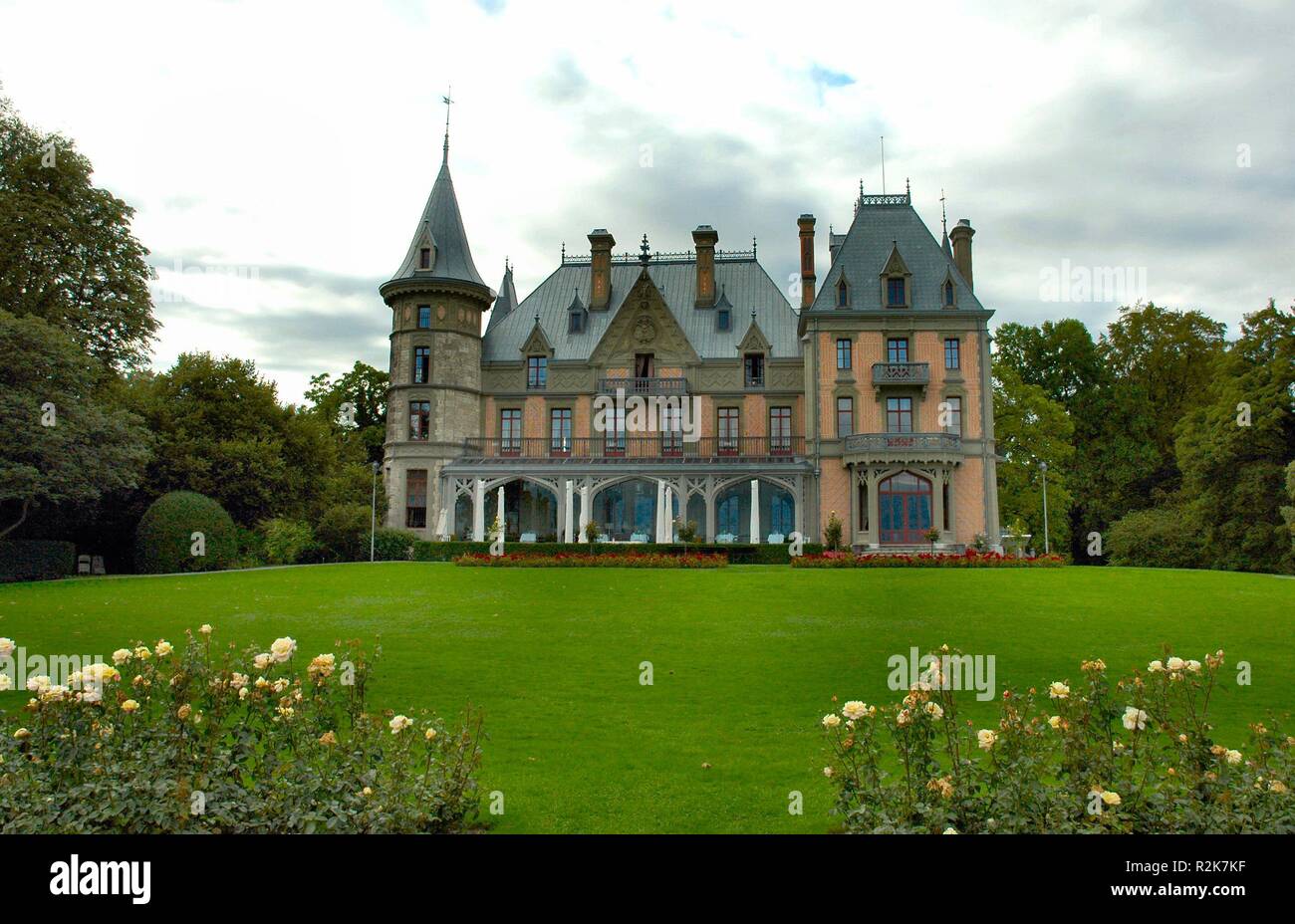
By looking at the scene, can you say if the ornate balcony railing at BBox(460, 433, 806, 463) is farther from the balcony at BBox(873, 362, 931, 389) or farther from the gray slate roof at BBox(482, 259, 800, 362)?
the balcony at BBox(873, 362, 931, 389)

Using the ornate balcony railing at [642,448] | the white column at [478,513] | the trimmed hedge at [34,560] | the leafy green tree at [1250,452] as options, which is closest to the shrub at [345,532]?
the white column at [478,513]

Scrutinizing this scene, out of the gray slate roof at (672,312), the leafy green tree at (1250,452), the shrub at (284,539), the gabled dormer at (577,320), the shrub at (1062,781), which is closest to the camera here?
the shrub at (1062,781)

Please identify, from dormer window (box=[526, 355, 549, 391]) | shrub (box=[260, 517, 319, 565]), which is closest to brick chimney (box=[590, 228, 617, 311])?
dormer window (box=[526, 355, 549, 391])

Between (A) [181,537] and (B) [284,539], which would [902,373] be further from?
(A) [181,537]

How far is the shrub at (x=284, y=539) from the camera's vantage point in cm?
3086

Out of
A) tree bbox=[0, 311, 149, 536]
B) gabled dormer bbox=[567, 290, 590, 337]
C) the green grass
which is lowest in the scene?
the green grass

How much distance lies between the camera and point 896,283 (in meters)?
39.9

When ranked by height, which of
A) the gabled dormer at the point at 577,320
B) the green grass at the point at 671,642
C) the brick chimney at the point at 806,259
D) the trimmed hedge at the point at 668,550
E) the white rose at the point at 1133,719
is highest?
the brick chimney at the point at 806,259

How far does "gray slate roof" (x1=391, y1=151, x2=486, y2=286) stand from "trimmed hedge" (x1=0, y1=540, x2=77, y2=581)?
1951 cm

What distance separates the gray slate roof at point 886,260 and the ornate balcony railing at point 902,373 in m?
2.70

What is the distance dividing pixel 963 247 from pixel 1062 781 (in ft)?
131

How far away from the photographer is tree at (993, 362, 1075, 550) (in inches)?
1781

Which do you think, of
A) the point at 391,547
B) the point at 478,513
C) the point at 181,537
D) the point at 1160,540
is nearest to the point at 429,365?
the point at 478,513

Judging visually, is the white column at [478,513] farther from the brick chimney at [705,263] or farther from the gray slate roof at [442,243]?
the brick chimney at [705,263]
